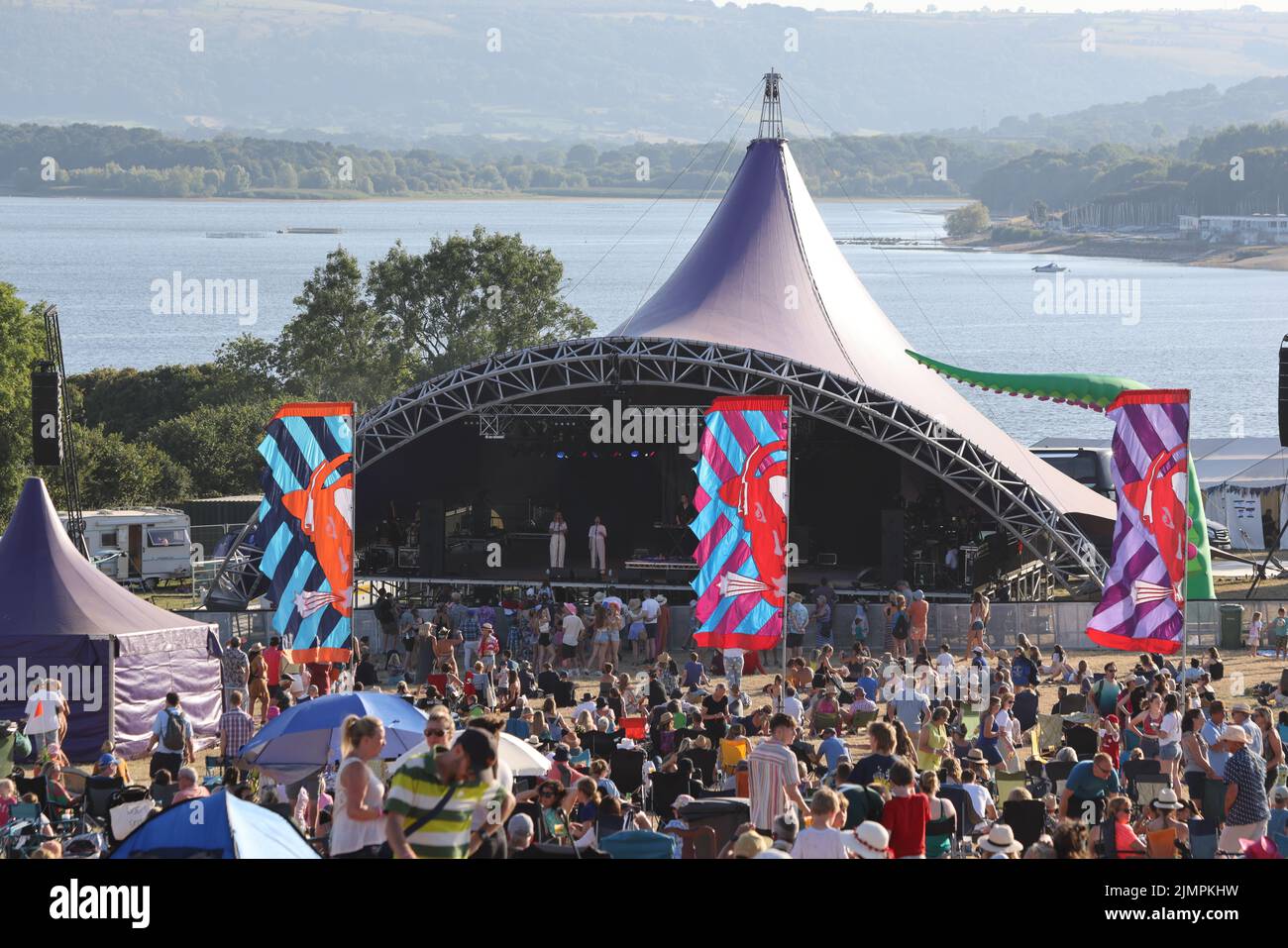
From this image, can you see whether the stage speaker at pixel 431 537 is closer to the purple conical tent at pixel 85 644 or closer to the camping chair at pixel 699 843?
the purple conical tent at pixel 85 644

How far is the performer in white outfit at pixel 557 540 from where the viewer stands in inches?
1045

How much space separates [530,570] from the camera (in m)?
27.4

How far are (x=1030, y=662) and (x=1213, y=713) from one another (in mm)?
5763

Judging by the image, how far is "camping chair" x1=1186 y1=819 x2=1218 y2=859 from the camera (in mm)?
10914

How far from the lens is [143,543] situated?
29766mm

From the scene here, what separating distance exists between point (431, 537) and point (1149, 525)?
1299cm

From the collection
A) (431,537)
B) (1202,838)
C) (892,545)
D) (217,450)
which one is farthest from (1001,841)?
(217,450)

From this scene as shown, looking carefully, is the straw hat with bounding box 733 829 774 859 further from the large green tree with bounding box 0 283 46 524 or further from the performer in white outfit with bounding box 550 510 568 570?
the large green tree with bounding box 0 283 46 524

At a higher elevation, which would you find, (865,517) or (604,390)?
(604,390)

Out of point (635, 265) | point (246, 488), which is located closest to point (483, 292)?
point (246, 488)

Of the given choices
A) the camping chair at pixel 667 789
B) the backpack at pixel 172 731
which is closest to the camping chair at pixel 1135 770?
the camping chair at pixel 667 789

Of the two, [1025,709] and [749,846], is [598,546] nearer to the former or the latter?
[1025,709]
